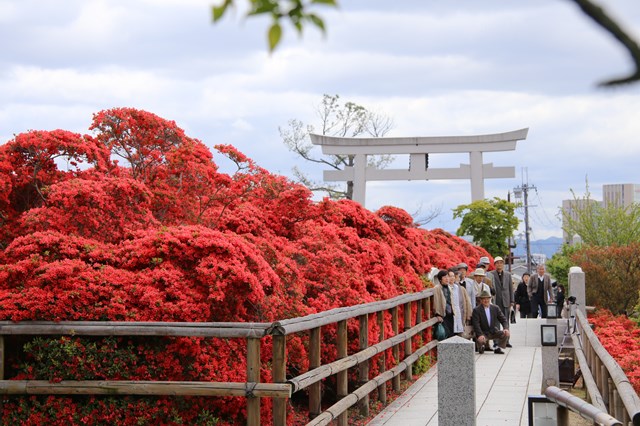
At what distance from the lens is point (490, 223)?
38938 millimetres

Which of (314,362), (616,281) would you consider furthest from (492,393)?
(616,281)

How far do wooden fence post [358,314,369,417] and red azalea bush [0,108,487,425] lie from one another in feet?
1.16

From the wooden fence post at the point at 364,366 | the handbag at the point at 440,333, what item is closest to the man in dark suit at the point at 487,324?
the handbag at the point at 440,333

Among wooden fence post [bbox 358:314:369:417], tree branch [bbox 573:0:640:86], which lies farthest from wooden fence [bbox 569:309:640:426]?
tree branch [bbox 573:0:640:86]

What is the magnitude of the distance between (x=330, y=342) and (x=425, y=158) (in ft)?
87.1

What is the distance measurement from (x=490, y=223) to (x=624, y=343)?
2569 cm

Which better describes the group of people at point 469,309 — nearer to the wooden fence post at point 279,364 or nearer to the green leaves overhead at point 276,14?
the wooden fence post at point 279,364

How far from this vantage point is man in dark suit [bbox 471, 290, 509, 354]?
16.0 m

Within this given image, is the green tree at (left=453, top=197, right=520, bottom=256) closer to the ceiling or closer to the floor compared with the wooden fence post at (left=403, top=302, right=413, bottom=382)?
closer to the ceiling

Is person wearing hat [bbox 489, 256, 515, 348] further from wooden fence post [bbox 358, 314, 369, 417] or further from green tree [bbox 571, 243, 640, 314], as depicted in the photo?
wooden fence post [bbox 358, 314, 369, 417]

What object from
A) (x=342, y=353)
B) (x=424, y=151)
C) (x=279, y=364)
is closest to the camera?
(x=279, y=364)

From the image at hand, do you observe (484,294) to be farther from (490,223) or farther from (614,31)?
(490,223)

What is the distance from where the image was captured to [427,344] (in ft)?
50.2

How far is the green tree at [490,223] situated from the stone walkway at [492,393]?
69.4 ft
